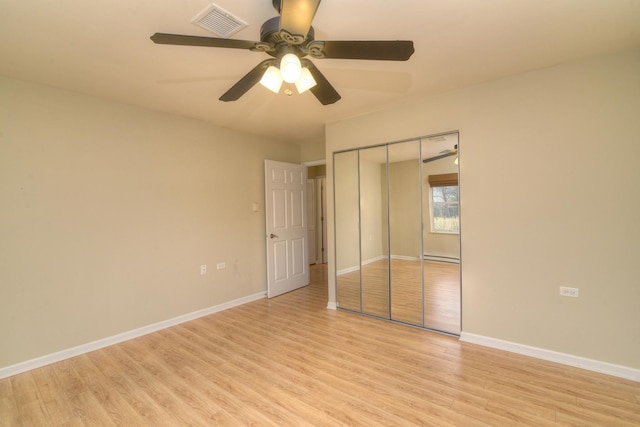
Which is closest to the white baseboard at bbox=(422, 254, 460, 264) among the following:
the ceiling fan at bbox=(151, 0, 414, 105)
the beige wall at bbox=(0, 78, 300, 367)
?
the ceiling fan at bbox=(151, 0, 414, 105)

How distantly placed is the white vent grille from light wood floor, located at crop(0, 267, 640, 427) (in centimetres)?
266

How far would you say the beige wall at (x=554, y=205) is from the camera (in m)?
2.32

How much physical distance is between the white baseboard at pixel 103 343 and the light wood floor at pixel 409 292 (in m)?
1.80

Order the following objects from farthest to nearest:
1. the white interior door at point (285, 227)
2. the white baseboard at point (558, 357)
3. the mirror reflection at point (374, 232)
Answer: the white interior door at point (285, 227), the mirror reflection at point (374, 232), the white baseboard at point (558, 357)

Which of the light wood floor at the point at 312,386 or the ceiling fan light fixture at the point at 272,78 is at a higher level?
the ceiling fan light fixture at the point at 272,78

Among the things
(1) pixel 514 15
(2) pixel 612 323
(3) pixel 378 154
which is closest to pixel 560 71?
(1) pixel 514 15

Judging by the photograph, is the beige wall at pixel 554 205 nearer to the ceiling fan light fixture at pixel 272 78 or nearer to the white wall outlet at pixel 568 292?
the white wall outlet at pixel 568 292

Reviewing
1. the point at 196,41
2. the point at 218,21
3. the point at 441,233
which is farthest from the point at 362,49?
the point at 441,233

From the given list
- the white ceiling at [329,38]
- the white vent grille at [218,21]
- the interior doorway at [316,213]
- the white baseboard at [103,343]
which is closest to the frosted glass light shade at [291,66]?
the white ceiling at [329,38]

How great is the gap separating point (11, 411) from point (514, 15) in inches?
177

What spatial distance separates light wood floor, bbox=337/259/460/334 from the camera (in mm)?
3146

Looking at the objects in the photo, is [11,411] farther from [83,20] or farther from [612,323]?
[612,323]

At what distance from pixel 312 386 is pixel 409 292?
1.68 m

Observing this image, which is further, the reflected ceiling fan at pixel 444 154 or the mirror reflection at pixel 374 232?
the mirror reflection at pixel 374 232
